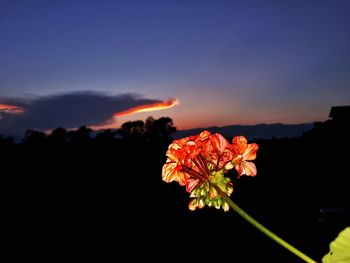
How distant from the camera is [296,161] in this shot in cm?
1234

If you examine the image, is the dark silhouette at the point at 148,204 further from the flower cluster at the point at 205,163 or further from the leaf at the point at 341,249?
the leaf at the point at 341,249

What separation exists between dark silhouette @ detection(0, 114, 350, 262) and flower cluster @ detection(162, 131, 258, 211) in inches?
212

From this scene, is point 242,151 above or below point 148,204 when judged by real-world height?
above

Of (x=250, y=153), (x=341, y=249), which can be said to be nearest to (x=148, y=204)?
(x=250, y=153)

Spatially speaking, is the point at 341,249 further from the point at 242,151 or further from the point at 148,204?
the point at 148,204

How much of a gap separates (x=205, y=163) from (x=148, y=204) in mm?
10015

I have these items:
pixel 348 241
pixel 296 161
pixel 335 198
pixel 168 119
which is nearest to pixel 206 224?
pixel 335 198

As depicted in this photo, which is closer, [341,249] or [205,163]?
[341,249]

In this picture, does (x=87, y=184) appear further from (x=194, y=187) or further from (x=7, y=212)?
(x=194, y=187)

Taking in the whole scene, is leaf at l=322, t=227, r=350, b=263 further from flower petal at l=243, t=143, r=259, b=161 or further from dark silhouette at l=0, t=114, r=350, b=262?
dark silhouette at l=0, t=114, r=350, b=262

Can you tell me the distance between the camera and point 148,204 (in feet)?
34.2

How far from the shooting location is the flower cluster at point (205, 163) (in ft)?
2.07

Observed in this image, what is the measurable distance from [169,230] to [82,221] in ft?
7.08

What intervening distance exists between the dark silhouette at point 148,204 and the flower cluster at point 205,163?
5.39 meters
